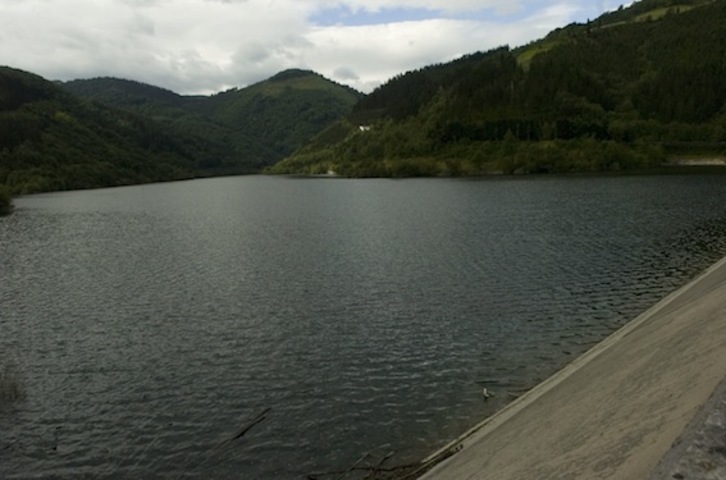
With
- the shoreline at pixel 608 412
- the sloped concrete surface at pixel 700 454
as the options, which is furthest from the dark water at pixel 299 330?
the sloped concrete surface at pixel 700 454

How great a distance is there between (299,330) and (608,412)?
2220 cm

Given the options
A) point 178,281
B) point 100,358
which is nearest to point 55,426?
point 100,358

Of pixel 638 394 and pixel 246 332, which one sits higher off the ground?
pixel 638 394

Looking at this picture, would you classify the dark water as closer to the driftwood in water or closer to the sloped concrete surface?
the driftwood in water

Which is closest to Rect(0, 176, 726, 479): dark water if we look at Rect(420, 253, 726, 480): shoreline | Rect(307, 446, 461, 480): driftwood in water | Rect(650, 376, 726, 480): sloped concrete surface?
Rect(307, 446, 461, 480): driftwood in water

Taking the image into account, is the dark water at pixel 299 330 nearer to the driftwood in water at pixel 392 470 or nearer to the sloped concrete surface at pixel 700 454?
the driftwood in water at pixel 392 470

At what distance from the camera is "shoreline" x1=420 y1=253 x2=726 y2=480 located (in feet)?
35.3

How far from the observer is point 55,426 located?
2264 cm

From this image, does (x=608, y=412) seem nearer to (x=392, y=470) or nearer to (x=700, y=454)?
(x=392, y=470)

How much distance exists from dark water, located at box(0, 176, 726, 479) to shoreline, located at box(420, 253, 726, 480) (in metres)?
3.37

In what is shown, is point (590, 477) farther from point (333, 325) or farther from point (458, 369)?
point (333, 325)

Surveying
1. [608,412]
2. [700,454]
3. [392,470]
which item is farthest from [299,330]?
[700,454]

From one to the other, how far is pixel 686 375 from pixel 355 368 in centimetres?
1630

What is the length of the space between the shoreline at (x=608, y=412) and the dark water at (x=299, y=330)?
11.0ft
